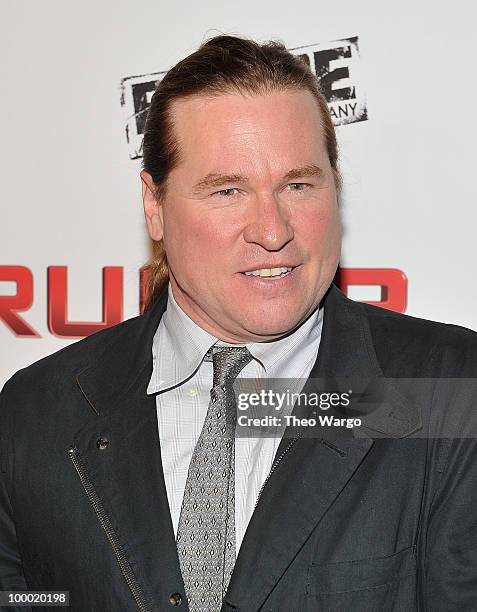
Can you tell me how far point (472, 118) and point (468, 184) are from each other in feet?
0.43

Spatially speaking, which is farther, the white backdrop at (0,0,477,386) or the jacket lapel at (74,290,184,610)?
the white backdrop at (0,0,477,386)

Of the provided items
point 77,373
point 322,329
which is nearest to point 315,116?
point 322,329

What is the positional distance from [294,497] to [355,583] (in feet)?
0.50

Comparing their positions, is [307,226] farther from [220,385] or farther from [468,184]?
[468,184]

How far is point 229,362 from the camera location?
1525 mm

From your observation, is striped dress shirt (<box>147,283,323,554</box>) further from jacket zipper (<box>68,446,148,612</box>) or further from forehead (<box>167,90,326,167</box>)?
forehead (<box>167,90,326,167</box>)

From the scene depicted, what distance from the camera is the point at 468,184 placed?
6.11 ft

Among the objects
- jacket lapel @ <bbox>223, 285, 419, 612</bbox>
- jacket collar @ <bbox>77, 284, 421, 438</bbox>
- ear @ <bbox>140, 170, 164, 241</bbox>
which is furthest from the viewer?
ear @ <bbox>140, 170, 164, 241</bbox>

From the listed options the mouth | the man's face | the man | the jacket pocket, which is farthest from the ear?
the jacket pocket

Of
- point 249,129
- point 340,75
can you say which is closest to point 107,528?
point 249,129

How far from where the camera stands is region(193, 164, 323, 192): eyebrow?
1.43 metres

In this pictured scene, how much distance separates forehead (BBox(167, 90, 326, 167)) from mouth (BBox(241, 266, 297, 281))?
0.16m

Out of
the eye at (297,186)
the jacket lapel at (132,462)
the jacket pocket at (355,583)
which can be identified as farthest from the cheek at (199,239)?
the jacket pocket at (355,583)

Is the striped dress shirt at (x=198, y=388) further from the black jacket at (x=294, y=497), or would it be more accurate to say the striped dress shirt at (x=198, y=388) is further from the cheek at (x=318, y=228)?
the cheek at (x=318, y=228)
